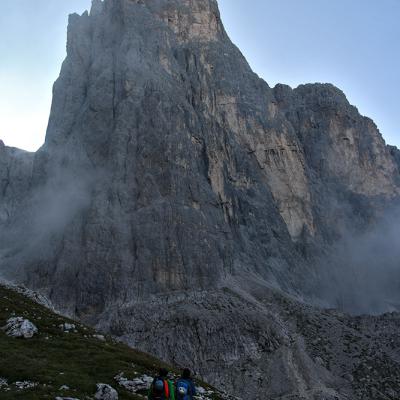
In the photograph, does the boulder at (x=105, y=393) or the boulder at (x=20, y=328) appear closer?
the boulder at (x=105, y=393)

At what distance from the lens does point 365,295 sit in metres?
165

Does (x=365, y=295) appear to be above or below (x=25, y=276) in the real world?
above

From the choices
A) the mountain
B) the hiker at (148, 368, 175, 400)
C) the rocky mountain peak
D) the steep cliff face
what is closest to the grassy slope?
the hiker at (148, 368, 175, 400)

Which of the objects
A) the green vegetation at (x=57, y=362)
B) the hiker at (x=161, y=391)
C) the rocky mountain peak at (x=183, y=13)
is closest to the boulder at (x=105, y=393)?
Result: the green vegetation at (x=57, y=362)

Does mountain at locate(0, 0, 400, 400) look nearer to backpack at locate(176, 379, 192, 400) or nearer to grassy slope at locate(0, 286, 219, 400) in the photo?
grassy slope at locate(0, 286, 219, 400)

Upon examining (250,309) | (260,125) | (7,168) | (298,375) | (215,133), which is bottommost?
(298,375)

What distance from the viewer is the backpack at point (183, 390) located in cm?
2303

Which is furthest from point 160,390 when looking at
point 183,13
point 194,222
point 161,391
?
point 183,13

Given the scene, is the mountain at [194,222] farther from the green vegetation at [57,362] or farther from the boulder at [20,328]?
the boulder at [20,328]

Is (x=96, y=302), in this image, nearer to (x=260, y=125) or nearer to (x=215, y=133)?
(x=215, y=133)

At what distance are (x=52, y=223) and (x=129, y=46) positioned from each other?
185 ft

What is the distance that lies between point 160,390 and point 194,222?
10547cm

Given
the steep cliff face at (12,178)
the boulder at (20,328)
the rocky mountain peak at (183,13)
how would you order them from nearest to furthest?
the boulder at (20,328) → the steep cliff face at (12,178) → the rocky mountain peak at (183,13)

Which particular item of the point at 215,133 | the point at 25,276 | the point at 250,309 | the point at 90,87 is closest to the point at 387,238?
the point at 215,133
